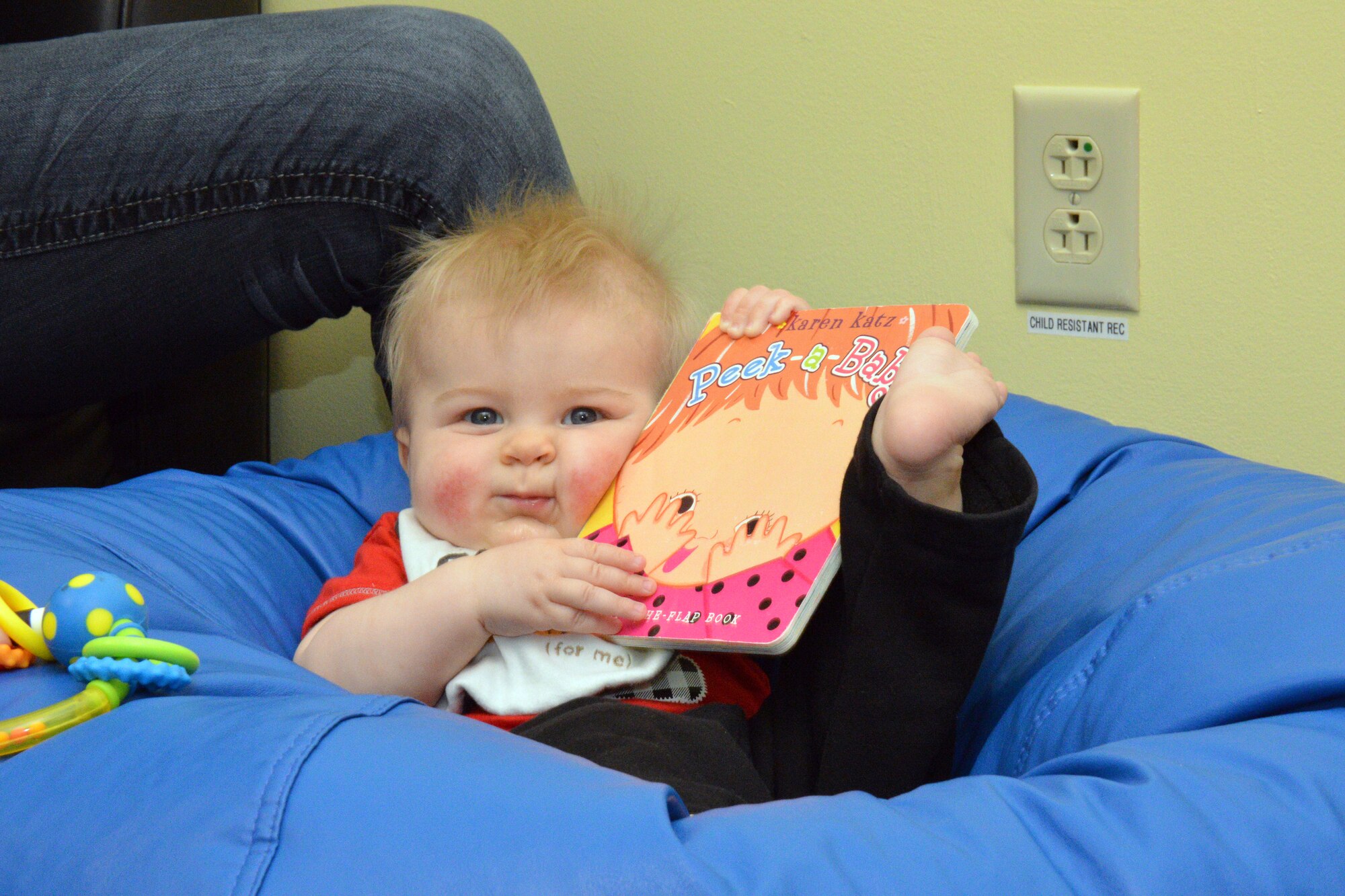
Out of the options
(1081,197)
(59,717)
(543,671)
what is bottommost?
(543,671)

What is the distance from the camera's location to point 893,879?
448 millimetres

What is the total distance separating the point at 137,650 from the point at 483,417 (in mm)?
312

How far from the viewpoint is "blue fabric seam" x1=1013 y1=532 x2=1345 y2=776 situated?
0.64 metres

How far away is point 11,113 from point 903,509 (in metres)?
0.84

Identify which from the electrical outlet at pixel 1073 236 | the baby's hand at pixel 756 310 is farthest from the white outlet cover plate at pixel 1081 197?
the baby's hand at pixel 756 310

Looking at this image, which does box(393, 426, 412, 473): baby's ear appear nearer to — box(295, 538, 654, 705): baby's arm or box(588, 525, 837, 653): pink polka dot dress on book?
box(295, 538, 654, 705): baby's arm

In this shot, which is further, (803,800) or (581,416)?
(581,416)

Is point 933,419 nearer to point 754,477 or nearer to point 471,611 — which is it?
point 754,477

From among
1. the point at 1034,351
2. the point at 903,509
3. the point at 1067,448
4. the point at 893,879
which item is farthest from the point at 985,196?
the point at 893,879

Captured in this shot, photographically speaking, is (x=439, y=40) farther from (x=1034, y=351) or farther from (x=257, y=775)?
(x=257, y=775)

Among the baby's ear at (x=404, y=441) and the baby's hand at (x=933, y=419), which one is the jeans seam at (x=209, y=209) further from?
the baby's hand at (x=933, y=419)

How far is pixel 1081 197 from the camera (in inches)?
41.7

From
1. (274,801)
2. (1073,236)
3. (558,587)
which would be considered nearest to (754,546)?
(558,587)

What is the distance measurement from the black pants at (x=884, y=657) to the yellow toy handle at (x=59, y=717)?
0.78 ft
